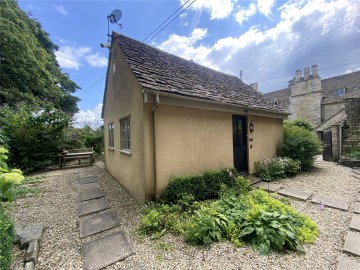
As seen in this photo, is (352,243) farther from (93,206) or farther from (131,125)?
(93,206)

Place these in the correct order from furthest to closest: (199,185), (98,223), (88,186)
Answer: (88,186) → (199,185) → (98,223)

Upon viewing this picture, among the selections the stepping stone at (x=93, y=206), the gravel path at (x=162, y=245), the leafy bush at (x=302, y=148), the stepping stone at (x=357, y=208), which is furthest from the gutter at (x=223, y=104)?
the stepping stone at (x=357, y=208)

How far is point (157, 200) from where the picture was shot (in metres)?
4.30

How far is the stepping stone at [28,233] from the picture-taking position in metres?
2.97

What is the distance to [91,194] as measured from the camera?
220 inches

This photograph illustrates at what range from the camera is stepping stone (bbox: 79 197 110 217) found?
4348mm

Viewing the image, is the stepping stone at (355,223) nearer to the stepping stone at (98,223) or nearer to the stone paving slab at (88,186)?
the stepping stone at (98,223)

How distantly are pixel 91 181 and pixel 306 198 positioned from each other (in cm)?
777

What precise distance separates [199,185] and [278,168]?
13.9ft

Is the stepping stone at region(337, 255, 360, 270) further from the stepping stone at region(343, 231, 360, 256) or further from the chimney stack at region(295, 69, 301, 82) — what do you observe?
the chimney stack at region(295, 69, 301, 82)

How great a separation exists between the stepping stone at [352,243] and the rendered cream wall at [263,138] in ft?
13.5

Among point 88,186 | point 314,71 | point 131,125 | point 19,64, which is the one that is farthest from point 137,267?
point 314,71

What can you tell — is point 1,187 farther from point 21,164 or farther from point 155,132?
point 21,164

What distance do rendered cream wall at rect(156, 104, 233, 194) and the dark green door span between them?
2.15 ft
